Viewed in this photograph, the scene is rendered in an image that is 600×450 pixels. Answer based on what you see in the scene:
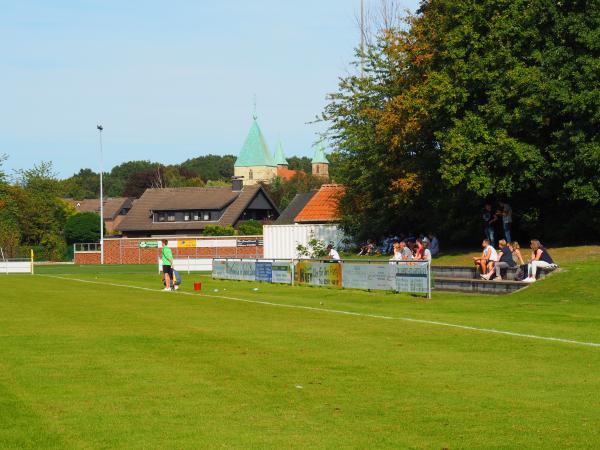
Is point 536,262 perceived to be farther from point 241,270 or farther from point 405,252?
point 241,270

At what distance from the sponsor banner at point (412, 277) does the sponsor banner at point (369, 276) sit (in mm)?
369

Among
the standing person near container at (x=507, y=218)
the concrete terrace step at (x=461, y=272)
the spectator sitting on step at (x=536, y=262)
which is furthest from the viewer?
the standing person near container at (x=507, y=218)

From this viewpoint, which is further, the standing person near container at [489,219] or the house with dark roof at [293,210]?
the house with dark roof at [293,210]

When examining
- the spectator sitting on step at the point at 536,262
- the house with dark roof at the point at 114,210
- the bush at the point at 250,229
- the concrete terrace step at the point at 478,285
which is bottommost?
the concrete terrace step at the point at 478,285

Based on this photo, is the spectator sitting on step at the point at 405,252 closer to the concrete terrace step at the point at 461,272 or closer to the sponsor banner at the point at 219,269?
the concrete terrace step at the point at 461,272

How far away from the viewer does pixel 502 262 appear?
32.1 meters

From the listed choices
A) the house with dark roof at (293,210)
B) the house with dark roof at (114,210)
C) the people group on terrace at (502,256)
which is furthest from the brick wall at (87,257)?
the house with dark roof at (114,210)

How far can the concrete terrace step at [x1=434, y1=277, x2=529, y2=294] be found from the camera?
29.9 m

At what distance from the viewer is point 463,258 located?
43.9 meters

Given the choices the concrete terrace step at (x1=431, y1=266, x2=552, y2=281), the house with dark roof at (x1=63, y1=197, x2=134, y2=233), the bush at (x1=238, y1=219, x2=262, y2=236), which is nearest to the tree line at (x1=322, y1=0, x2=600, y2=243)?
the concrete terrace step at (x1=431, y1=266, x2=552, y2=281)

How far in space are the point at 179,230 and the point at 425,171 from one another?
82.4 meters

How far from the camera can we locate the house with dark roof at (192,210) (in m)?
127

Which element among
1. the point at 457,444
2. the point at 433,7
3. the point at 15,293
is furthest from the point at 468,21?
the point at 457,444

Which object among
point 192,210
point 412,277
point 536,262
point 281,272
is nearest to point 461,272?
point 412,277
